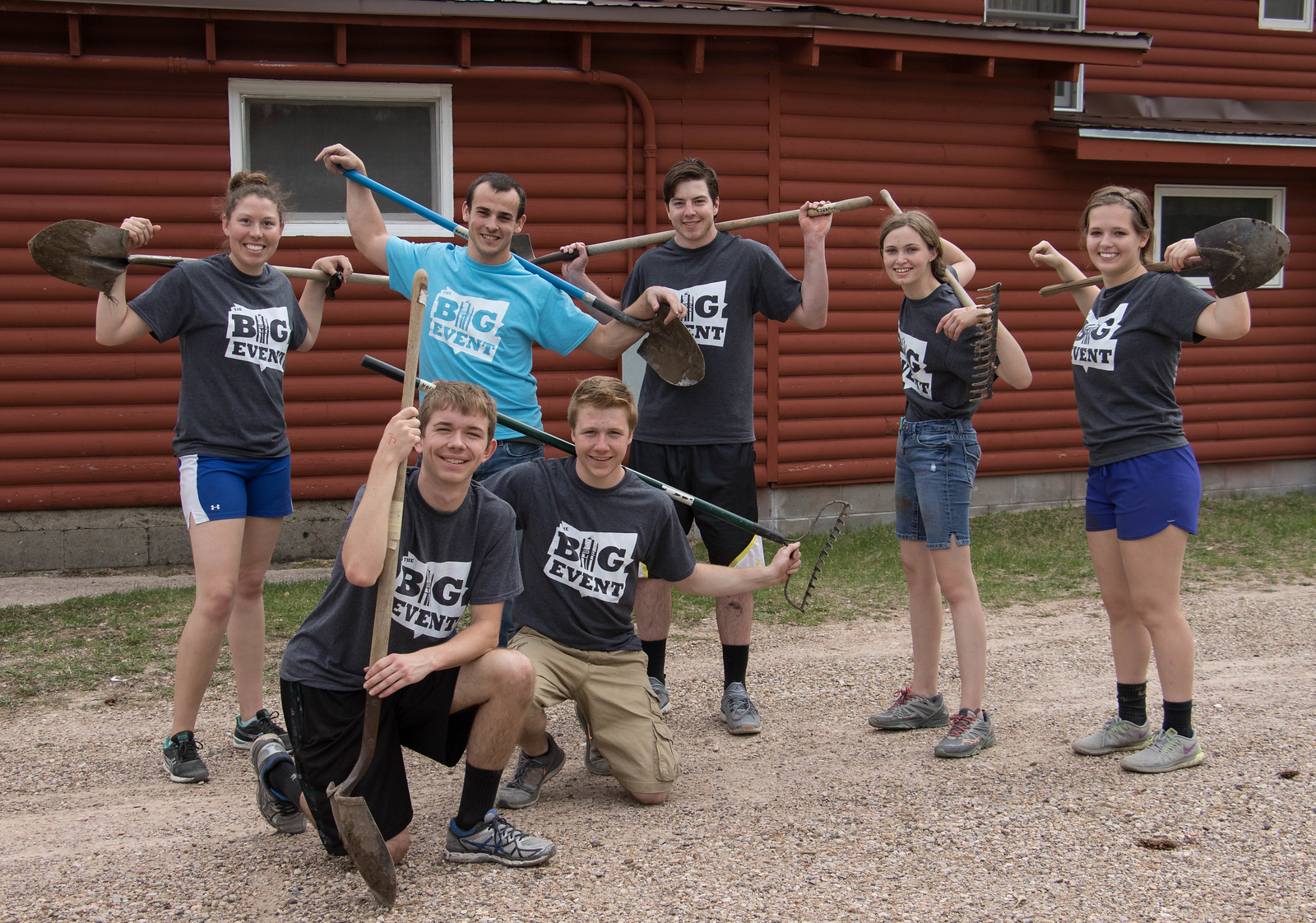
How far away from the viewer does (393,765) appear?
9.59 ft

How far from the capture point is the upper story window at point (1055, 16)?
9586 mm

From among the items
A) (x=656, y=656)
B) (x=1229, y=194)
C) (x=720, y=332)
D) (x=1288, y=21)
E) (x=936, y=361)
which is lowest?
(x=656, y=656)

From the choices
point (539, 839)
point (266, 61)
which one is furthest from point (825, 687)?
point (266, 61)

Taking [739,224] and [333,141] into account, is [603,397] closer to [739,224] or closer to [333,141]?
[739,224]

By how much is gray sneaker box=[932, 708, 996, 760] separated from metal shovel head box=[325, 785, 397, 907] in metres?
2.02

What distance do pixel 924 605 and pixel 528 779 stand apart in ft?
5.41

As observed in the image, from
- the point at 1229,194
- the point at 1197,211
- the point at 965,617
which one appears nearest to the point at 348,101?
the point at 965,617

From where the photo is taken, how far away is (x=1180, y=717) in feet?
12.2

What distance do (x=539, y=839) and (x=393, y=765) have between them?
1.53 feet

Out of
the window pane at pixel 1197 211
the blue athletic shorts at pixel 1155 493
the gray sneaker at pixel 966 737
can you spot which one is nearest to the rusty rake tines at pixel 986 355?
the blue athletic shorts at pixel 1155 493

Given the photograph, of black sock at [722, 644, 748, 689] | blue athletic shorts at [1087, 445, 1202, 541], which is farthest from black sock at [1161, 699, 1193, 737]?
black sock at [722, 644, 748, 689]

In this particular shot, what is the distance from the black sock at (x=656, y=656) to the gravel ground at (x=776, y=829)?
0.22 metres

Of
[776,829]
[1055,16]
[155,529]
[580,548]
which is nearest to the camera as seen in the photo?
[776,829]

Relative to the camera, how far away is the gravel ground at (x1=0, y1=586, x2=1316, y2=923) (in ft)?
8.95
